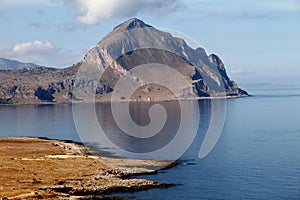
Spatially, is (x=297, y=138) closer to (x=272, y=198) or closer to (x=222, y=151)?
(x=222, y=151)

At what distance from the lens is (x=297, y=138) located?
173 metres

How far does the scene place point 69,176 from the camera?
95812 mm

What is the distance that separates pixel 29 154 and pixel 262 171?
67568 mm

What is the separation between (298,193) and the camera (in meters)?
85.2

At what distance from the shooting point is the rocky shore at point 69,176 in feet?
263

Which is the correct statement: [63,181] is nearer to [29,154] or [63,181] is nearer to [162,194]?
[162,194]

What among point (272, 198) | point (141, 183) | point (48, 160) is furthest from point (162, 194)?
point (48, 160)

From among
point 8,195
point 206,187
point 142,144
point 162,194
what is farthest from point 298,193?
point 142,144

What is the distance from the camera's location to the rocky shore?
80125 millimetres

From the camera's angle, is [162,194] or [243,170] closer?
[162,194]

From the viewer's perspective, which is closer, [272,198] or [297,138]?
[272,198]

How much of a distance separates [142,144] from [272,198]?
90608 mm

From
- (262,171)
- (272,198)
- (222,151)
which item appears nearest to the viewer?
(272,198)

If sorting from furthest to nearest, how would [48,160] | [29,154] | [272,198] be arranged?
[29,154]
[48,160]
[272,198]
